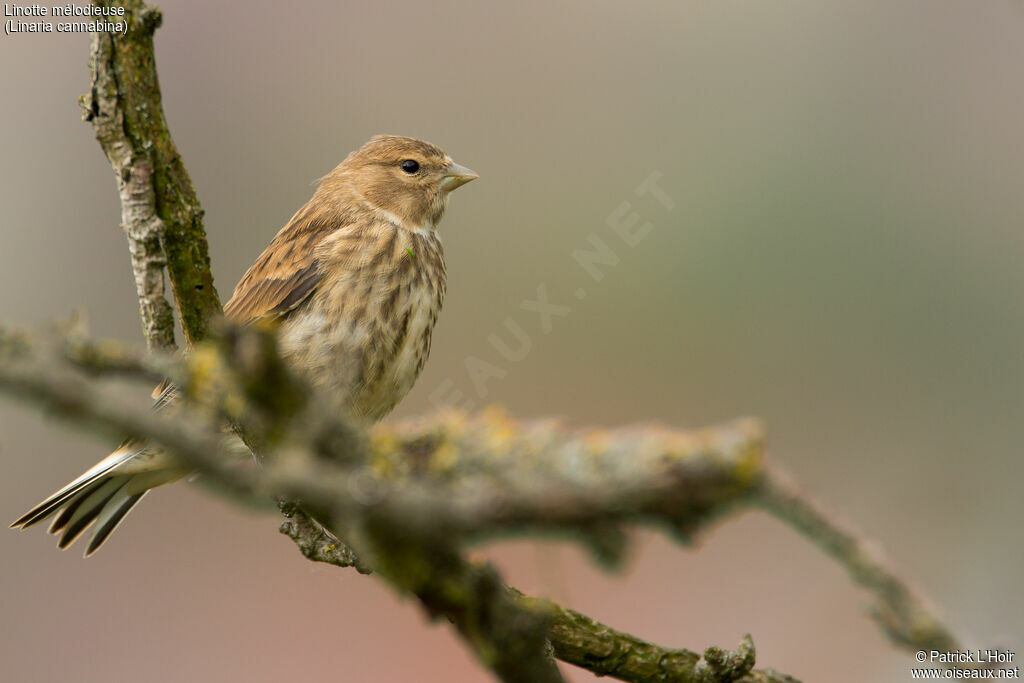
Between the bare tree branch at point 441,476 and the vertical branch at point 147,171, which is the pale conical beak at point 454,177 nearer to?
the vertical branch at point 147,171

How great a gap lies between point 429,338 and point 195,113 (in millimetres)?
4942

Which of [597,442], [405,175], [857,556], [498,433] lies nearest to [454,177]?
[405,175]

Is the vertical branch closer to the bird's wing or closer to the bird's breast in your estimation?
the bird's breast

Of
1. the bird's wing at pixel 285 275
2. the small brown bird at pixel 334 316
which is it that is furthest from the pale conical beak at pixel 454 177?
the bird's wing at pixel 285 275

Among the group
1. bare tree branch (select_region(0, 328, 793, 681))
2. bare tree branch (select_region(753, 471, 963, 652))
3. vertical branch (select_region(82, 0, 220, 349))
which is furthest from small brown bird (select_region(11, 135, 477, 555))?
bare tree branch (select_region(753, 471, 963, 652))

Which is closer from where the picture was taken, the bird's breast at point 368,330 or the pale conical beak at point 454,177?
the bird's breast at point 368,330

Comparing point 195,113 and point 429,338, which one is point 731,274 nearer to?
point 429,338

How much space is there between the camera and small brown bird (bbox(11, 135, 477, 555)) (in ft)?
13.4

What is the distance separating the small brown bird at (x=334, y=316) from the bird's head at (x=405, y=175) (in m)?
0.18

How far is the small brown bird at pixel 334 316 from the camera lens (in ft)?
13.4

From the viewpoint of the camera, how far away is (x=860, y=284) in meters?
8.00

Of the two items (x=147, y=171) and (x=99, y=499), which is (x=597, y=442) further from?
(x=99, y=499)

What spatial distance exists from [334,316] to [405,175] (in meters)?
1.36

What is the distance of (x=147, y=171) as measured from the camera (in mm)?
2639
